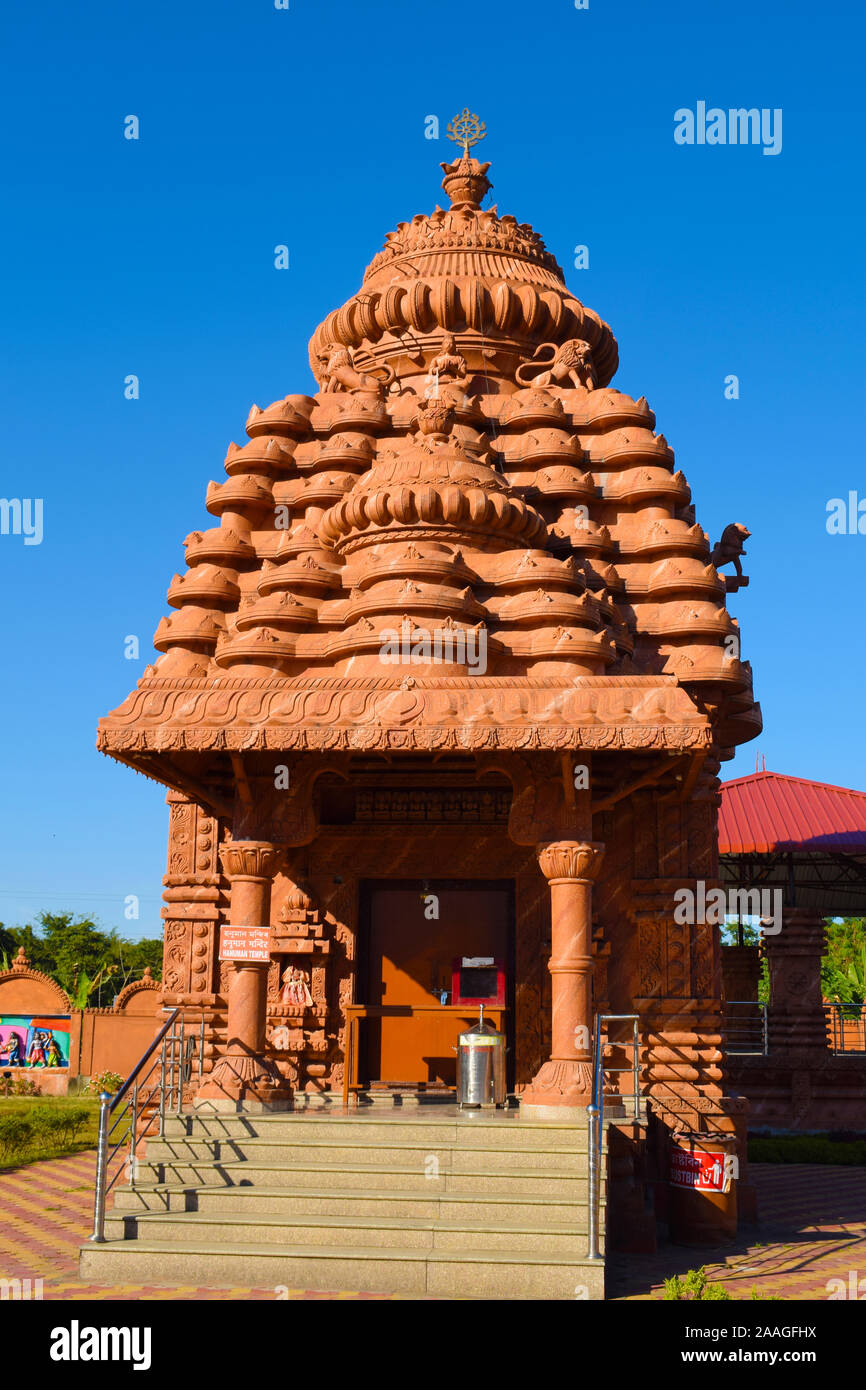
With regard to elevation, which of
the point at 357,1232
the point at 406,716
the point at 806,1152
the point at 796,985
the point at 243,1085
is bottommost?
the point at 806,1152

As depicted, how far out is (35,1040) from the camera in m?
35.6

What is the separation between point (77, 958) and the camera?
58188 millimetres

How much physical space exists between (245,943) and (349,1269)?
363 cm

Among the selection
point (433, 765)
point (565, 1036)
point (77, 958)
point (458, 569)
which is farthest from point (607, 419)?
point (77, 958)

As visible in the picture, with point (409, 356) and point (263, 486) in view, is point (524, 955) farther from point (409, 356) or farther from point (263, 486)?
point (409, 356)

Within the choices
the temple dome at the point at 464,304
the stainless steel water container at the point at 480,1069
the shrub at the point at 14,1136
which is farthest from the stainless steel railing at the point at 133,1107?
the temple dome at the point at 464,304

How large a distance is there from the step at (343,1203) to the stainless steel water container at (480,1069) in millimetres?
1999

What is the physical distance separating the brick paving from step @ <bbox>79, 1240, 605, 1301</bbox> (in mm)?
773

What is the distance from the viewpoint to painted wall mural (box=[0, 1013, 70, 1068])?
1394 inches

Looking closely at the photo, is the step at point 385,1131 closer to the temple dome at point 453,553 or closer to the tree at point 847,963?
the temple dome at point 453,553

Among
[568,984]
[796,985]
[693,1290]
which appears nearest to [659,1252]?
[568,984]

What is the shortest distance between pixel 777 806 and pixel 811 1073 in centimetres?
1124

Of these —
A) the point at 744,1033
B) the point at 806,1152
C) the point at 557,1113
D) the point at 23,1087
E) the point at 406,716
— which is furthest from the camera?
the point at 23,1087

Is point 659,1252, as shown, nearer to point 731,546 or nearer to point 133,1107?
point 133,1107
